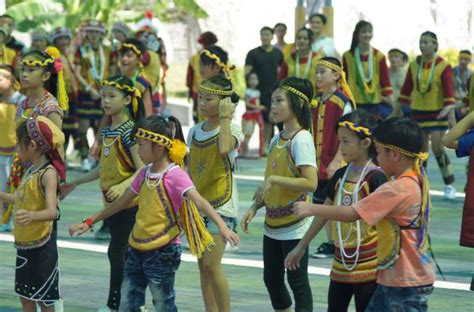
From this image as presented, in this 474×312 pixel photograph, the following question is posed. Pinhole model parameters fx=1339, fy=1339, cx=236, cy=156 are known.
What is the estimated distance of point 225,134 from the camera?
30.2 feet

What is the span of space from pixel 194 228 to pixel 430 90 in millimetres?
9282

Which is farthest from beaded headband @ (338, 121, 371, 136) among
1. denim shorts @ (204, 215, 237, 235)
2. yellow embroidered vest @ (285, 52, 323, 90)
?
yellow embroidered vest @ (285, 52, 323, 90)

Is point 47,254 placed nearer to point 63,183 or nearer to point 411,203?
point 63,183

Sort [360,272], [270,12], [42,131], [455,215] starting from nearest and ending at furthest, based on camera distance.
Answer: [360,272] → [42,131] → [455,215] → [270,12]

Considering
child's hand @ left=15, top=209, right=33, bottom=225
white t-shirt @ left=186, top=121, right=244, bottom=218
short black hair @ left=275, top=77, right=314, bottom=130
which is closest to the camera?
child's hand @ left=15, top=209, right=33, bottom=225

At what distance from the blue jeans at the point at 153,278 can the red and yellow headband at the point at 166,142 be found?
21.9 inches

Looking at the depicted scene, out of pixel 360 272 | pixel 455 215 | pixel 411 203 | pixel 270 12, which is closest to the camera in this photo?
pixel 411 203

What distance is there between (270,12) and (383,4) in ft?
12.5

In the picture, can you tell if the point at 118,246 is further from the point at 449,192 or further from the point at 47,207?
the point at 449,192

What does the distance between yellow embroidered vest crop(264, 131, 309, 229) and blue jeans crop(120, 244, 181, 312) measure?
2.87ft

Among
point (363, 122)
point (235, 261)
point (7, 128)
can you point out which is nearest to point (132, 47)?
point (7, 128)

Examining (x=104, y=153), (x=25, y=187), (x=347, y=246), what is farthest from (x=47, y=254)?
(x=347, y=246)

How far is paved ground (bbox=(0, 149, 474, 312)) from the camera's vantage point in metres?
10.4

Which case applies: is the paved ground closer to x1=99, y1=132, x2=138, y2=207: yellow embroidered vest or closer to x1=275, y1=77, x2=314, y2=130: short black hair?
x1=99, y1=132, x2=138, y2=207: yellow embroidered vest
